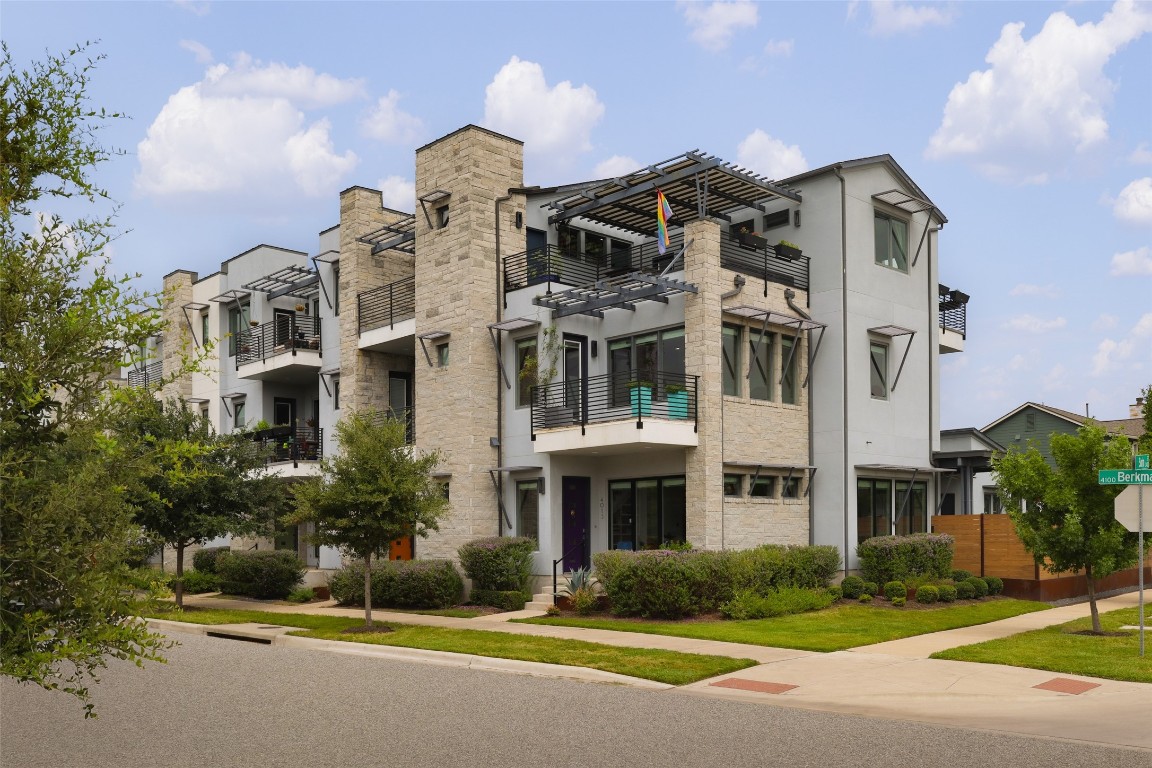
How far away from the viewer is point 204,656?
56.4ft

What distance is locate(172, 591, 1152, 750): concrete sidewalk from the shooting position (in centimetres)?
1130

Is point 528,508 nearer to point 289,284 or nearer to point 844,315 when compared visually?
point 844,315

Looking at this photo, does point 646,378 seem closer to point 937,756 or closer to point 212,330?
point 937,756

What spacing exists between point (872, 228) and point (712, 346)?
6208 millimetres

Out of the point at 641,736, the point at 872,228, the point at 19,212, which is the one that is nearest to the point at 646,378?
the point at 872,228

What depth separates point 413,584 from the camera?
2491cm

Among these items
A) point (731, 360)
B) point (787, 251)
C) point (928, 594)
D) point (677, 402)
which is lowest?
point (928, 594)

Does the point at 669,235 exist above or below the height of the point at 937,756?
above

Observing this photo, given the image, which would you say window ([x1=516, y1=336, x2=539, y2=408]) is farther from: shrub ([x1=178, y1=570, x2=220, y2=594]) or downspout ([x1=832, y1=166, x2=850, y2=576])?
shrub ([x1=178, y1=570, x2=220, y2=594])

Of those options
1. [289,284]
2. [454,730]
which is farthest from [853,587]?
[289,284]

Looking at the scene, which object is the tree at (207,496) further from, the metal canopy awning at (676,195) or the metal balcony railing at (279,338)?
the metal canopy awning at (676,195)

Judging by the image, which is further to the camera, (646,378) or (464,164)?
(464,164)

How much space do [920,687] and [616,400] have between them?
41.9 feet

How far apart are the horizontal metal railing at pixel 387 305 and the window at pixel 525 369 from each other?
12.5ft
